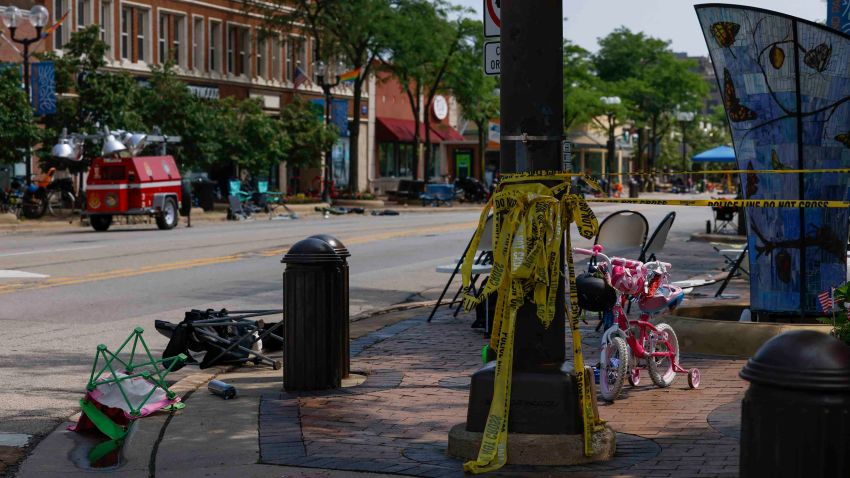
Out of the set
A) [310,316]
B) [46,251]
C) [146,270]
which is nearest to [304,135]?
[46,251]

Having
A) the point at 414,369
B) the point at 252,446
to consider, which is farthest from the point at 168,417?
the point at 414,369

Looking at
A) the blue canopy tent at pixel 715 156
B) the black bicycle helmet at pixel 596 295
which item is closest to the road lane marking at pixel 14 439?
the black bicycle helmet at pixel 596 295

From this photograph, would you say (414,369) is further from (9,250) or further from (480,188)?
(480,188)

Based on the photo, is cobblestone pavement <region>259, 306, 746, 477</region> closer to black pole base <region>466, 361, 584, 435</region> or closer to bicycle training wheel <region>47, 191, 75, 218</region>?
black pole base <region>466, 361, 584, 435</region>

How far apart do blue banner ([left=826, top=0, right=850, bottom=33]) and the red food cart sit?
19.9 meters

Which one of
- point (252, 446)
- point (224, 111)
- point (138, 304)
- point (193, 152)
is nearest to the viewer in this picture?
point (252, 446)

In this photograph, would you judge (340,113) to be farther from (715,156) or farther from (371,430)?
(371,430)

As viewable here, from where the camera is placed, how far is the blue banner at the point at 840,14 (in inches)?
486

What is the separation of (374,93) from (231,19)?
14676 millimetres

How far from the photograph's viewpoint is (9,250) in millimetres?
21453

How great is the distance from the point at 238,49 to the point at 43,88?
71.0 ft

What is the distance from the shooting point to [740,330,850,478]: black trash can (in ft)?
11.8

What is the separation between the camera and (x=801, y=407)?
3598mm

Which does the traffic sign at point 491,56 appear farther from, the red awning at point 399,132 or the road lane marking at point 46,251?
the red awning at point 399,132
